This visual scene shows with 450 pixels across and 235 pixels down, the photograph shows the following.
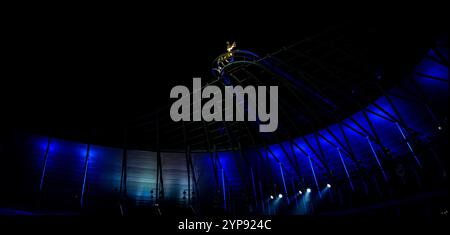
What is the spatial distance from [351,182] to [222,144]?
1511 centimetres

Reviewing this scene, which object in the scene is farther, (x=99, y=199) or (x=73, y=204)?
(x=99, y=199)

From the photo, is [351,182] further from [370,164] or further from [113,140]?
[113,140]

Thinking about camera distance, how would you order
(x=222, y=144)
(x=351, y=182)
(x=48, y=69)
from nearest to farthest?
(x=48, y=69), (x=351, y=182), (x=222, y=144)

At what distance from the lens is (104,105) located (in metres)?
26.8

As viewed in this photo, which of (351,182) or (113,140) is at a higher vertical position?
(113,140)

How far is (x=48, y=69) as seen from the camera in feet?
73.3

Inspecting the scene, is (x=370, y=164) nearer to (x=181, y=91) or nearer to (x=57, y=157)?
(x=181, y=91)

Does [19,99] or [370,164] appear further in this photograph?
[370,164]

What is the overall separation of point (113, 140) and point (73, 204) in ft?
23.8
